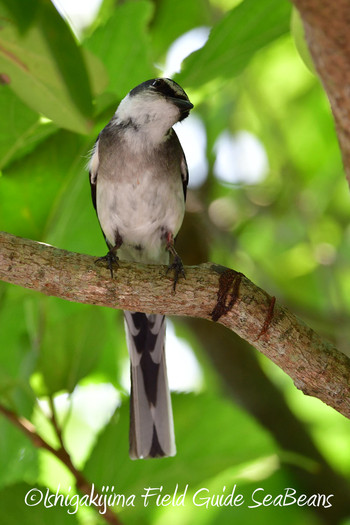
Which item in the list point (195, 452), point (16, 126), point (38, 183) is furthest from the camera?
point (195, 452)

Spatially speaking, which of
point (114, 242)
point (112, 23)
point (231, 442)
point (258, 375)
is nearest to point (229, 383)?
point (258, 375)

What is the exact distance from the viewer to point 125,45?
2.29 meters

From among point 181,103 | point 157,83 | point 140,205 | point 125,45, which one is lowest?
point 125,45

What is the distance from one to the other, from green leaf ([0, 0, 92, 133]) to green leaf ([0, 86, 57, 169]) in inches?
14.6

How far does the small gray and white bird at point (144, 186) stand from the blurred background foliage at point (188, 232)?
22 centimetres

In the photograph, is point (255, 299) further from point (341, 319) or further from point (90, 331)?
point (341, 319)

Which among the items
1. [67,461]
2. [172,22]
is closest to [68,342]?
[67,461]

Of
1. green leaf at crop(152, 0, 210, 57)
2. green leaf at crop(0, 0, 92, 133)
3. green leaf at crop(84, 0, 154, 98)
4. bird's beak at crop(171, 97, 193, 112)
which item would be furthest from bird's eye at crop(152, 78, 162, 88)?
green leaf at crop(0, 0, 92, 133)

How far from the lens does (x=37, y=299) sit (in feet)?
8.41

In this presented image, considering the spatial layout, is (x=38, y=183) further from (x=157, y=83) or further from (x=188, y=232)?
(x=188, y=232)

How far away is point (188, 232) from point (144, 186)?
99cm

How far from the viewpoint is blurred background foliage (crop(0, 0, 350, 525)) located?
A: 6.57ft

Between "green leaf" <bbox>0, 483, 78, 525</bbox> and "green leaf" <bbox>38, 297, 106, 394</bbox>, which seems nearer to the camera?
"green leaf" <bbox>0, 483, 78, 525</bbox>

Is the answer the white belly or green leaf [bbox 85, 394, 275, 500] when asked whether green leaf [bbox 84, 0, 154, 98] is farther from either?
green leaf [bbox 85, 394, 275, 500]
